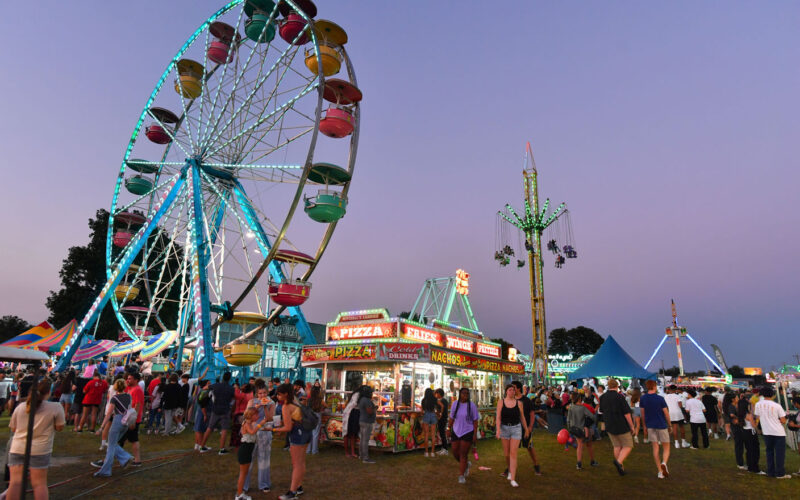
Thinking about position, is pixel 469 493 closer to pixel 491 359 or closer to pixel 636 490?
pixel 636 490

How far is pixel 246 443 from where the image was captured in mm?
6527

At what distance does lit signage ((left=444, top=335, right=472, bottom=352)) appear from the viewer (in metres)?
15.7

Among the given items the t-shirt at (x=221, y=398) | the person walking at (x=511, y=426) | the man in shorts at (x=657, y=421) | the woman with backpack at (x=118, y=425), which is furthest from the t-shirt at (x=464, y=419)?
the t-shirt at (x=221, y=398)

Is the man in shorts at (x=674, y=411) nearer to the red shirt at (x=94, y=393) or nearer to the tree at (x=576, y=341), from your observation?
the red shirt at (x=94, y=393)

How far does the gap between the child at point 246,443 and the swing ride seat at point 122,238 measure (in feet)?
73.7

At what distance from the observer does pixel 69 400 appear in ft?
49.1

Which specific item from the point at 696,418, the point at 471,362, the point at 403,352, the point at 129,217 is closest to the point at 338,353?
the point at 403,352

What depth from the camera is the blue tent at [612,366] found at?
22.2 metres

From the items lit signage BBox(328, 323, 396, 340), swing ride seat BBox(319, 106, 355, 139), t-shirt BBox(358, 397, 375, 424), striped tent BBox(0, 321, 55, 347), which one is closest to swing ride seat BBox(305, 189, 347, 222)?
swing ride seat BBox(319, 106, 355, 139)

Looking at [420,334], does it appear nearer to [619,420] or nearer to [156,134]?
[619,420]

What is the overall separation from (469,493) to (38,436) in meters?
5.84

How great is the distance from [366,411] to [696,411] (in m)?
9.55

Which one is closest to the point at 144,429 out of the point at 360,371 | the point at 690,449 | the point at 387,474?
the point at 360,371

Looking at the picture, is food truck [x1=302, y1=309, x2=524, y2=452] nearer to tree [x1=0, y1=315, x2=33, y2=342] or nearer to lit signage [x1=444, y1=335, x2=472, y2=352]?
lit signage [x1=444, y1=335, x2=472, y2=352]
